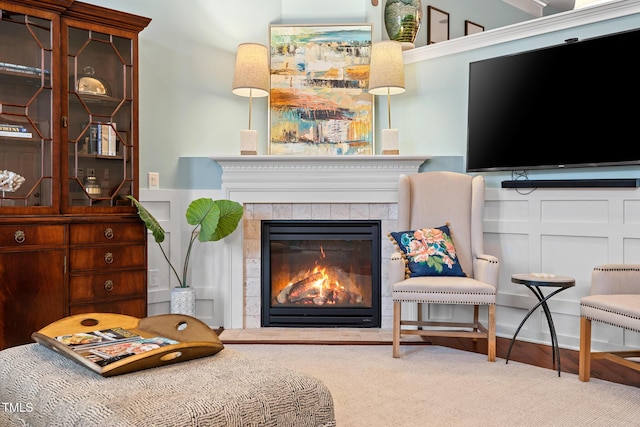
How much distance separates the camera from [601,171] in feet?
10.4

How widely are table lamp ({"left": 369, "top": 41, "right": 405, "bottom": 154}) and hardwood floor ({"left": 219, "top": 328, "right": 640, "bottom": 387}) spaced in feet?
4.38

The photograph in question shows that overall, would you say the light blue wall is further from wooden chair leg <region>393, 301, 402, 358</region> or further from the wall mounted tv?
wooden chair leg <region>393, 301, 402, 358</region>

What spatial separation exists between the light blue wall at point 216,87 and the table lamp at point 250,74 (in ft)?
0.85

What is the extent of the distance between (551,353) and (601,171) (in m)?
1.15

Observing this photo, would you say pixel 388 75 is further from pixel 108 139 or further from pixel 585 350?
pixel 585 350

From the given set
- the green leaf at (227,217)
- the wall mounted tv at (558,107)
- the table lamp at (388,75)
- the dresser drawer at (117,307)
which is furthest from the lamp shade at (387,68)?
the dresser drawer at (117,307)

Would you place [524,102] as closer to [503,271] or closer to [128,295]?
[503,271]

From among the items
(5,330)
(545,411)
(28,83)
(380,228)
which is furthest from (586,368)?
(28,83)

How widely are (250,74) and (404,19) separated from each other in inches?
50.5

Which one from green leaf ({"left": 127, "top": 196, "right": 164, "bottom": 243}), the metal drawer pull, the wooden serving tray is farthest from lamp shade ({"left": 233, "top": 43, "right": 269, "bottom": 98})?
the wooden serving tray

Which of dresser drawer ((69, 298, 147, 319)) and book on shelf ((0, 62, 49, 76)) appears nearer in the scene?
book on shelf ((0, 62, 49, 76))

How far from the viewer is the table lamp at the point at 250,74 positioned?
12.1 feet

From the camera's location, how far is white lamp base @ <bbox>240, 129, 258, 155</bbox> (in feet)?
12.4

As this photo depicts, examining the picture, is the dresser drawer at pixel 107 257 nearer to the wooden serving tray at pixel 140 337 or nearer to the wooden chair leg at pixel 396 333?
the wooden serving tray at pixel 140 337
